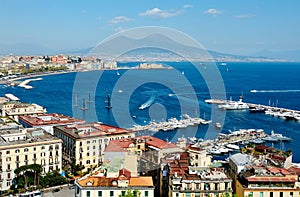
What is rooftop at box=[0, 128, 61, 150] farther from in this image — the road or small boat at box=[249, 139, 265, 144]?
small boat at box=[249, 139, 265, 144]

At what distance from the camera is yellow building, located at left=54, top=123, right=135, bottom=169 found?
13.1 m

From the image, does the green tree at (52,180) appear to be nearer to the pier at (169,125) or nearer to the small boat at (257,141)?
the pier at (169,125)

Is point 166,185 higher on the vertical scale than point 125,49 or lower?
lower

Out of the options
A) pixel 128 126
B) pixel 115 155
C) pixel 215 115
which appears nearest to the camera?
pixel 115 155

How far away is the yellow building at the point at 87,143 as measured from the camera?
42.9 feet

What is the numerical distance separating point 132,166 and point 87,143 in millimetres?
4841

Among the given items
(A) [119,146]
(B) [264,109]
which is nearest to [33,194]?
(A) [119,146]

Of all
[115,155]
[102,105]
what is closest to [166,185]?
[115,155]

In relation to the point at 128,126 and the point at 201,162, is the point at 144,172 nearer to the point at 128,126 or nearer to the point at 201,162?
the point at 201,162

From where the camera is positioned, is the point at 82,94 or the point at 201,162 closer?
the point at 201,162

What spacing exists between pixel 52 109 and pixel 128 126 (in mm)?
8757

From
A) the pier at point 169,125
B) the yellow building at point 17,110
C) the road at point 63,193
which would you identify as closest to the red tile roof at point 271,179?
the road at point 63,193

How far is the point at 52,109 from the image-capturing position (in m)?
29.6

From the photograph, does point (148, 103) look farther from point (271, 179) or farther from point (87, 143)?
point (271, 179)
